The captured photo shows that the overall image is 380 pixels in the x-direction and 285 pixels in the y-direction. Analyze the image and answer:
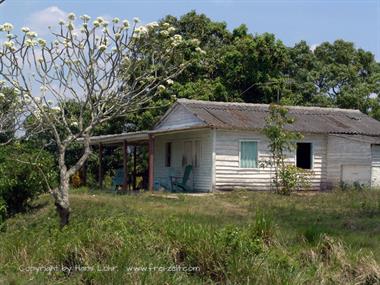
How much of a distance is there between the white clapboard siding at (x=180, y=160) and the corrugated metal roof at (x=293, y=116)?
861 mm

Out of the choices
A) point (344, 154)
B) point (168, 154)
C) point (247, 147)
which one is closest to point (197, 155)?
point (247, 147)

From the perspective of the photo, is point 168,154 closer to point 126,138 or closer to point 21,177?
point 126,138

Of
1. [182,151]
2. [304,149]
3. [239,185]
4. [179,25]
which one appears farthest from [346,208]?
[179,25]

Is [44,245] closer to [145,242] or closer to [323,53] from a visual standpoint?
[145,242]

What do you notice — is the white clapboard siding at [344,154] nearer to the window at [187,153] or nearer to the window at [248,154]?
the window at [248,154]

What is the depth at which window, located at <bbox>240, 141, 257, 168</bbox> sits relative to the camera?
875 inches

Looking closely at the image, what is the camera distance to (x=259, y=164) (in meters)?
22.4

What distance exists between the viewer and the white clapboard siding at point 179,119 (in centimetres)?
2286

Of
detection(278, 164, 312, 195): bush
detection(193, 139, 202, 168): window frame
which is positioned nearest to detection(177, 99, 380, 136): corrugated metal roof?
detection(193, 139, 202, 168): window frame

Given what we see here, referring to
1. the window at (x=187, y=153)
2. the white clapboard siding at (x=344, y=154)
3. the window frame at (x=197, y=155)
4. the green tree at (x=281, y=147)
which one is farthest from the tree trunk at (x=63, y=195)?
the white clapboard siding at (x=344, y=154)

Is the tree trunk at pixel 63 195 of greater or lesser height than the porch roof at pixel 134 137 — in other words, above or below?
below

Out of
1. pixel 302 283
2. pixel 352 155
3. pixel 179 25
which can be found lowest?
pixel 302 283

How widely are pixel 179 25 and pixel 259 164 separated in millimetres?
11774

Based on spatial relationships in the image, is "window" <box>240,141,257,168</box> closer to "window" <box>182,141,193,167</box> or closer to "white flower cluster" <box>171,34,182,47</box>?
"window" <box>182,141,193,167</box>
